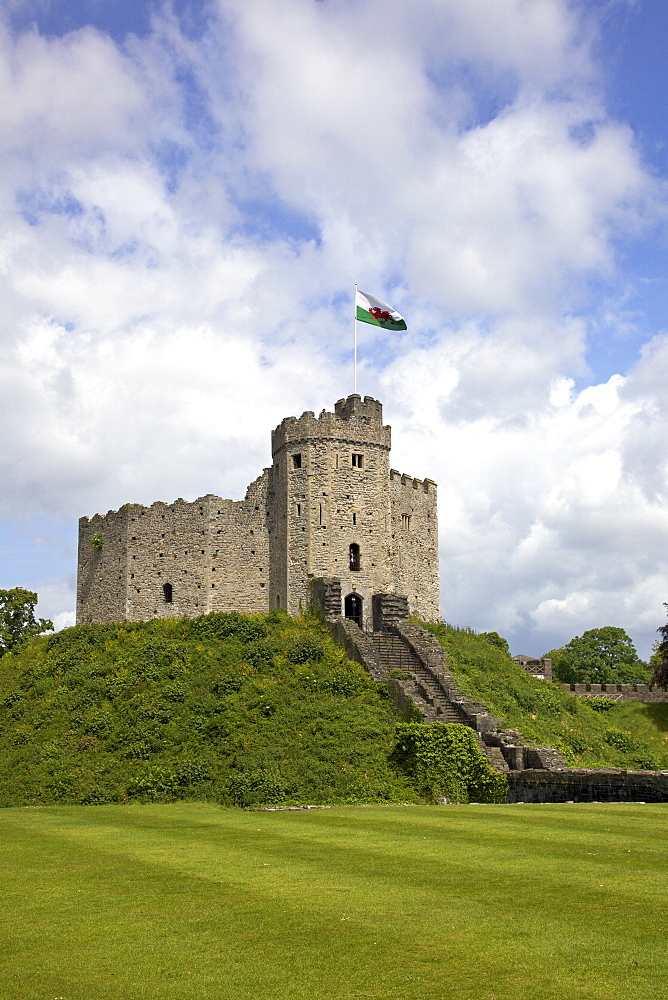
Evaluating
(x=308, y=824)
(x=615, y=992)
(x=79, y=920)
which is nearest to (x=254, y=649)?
(x=308, y=824)

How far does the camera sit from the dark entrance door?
4366cm

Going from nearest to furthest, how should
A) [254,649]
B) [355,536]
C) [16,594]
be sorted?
[254,649] → [355,536] → [16,594]

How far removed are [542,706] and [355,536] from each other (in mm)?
11409

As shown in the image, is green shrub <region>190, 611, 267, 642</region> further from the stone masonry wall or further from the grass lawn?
the grass lawn

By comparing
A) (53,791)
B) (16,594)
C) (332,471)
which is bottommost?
(53,791)

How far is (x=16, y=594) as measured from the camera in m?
55.1

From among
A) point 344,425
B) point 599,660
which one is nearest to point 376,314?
point 344,425

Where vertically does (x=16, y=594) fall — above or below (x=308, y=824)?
above

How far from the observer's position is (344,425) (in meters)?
44.9

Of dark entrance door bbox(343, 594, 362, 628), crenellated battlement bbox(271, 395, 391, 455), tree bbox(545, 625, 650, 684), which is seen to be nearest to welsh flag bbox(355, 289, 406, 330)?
crenellated battlement bbox(271, 395, 391, 455)

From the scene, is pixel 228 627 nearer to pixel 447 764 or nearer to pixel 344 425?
pixel 344 425

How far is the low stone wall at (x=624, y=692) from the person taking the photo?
180 ft

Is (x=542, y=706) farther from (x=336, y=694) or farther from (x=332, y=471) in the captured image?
(x=332, y=471)

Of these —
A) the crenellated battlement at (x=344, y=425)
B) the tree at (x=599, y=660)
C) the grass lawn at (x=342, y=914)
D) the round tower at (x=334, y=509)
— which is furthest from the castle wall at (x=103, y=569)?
the tree at (x=599, y=660)
